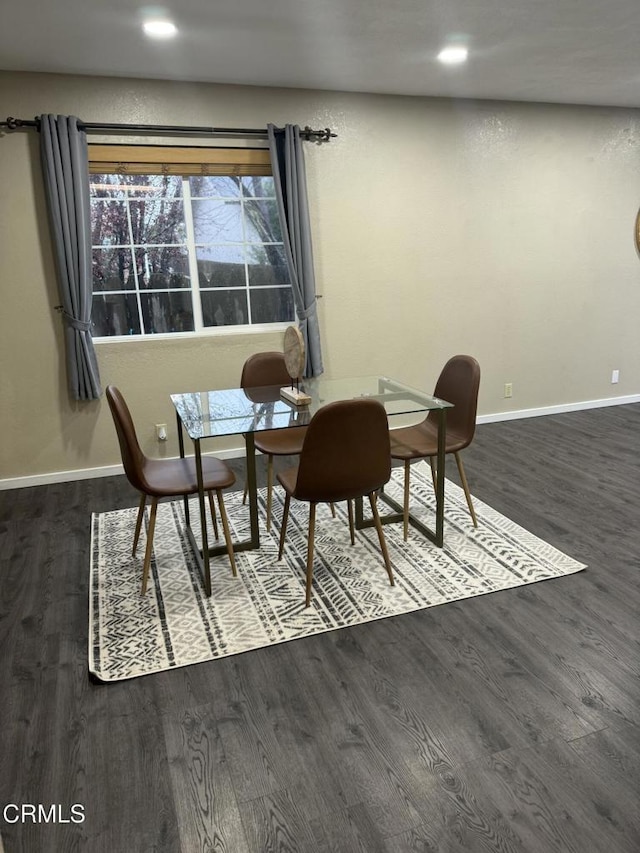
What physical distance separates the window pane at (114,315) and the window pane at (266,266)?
0.84 meters

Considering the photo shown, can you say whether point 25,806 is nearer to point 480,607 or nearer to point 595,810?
point 595,810

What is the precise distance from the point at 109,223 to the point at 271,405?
1.92 meters

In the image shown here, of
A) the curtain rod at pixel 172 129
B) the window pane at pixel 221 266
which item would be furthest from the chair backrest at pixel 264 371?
the curtain rod at pixel 172 129

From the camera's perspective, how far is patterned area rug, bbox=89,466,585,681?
2219 mm

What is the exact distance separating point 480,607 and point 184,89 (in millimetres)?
3470

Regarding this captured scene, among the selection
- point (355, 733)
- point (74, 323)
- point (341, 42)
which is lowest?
point (355, 733)

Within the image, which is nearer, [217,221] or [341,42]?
[341,42]

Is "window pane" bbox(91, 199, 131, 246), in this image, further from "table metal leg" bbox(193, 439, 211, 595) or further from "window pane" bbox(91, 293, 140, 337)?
"table metal leg" bbox(193, 439, 211, 595)

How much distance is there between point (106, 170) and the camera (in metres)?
3.66

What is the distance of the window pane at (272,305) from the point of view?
13.9ft

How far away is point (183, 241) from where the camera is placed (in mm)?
3998

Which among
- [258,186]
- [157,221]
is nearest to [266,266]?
[258,186]

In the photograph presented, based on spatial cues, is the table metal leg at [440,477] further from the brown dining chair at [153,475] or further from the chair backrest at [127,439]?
the chair backrest at [127,439]

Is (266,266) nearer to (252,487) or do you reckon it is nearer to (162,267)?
(162,267)
